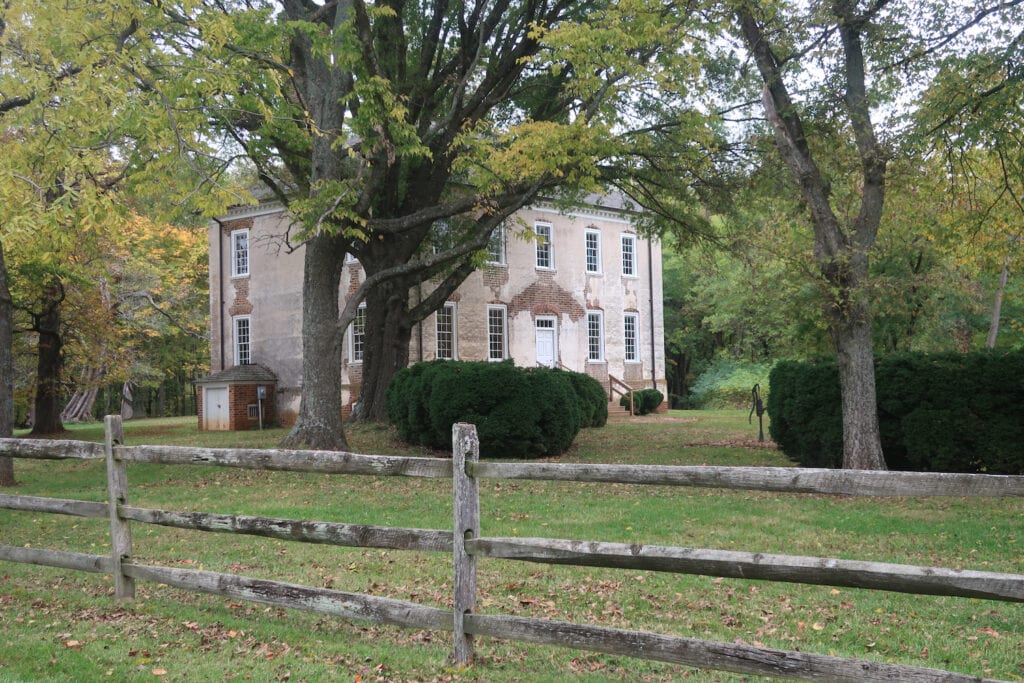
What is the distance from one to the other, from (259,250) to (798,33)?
2133cm

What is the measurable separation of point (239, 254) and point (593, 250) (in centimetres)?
1325

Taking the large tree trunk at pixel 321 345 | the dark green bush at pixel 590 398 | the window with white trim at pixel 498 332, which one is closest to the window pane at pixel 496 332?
the window with white trim at pixel 498 332

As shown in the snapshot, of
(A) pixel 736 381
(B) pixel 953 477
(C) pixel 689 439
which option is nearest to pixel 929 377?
(C) pixel 689 439

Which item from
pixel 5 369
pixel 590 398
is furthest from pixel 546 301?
pixel 5 369

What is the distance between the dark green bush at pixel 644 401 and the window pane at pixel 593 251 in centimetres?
513

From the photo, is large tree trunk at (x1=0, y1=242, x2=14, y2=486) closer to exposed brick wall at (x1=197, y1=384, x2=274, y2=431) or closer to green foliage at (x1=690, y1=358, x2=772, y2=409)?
exposed brick wall at (x1=197, y1=384, x2=274, y2=431)

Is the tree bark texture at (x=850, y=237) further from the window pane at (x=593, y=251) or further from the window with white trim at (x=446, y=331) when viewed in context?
the window pane at (x=593, y=251)

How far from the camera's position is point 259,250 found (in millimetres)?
30109

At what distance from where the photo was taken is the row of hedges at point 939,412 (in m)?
12.5

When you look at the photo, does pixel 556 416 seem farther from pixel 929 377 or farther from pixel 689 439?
pixel 929 377

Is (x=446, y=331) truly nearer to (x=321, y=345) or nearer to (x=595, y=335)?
(x=595, y=335)

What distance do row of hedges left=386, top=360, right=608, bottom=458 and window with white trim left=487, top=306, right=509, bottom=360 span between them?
41.6 feet

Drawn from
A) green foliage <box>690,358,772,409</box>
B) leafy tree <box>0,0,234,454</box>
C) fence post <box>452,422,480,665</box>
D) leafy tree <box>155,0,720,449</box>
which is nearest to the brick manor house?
green foliage <box>690,358,772,409</box>

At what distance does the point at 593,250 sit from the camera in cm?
3397
